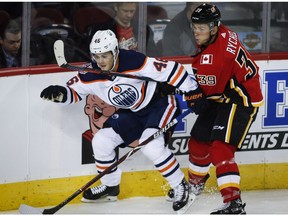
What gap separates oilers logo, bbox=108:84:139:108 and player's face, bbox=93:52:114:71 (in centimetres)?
14

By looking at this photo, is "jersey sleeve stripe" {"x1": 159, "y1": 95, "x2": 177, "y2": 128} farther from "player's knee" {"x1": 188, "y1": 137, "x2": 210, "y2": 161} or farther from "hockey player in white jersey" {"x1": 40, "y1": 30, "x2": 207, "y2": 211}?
"player's knee" {"x1": 188, "y1": 137, "x2": 210, "y2": 161}

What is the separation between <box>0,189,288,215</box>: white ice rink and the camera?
594cm

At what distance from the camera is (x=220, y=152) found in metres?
5.60

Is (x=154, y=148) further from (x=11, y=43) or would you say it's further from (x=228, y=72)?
(x=11, y=43)

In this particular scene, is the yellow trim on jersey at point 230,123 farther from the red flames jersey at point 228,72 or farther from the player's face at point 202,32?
the player's face at point 202,32

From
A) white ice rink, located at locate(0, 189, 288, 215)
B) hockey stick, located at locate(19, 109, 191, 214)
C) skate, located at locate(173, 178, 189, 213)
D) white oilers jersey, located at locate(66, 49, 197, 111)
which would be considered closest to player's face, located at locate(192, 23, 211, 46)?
white oilers jersey, located at locate(66, 49, 197, 111)

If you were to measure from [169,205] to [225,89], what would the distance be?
29.6 inches

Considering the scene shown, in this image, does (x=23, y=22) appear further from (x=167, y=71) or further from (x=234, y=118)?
(x=234, y=118)

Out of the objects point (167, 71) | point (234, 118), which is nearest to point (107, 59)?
point (167, 71)

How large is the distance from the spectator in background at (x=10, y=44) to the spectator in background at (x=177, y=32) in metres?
0.81

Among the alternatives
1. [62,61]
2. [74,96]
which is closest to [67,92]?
[74,96]

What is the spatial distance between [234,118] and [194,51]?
70 cm

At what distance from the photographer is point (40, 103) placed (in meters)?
5.94

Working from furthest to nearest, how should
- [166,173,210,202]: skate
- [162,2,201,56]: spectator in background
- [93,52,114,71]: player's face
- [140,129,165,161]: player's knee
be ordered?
1. [162,2,201,56]: spectator in background
2. [166,173,210,202]: skate
3. [140,129,165,161]: player's knee
4. [93,52,114,71]: player's face
